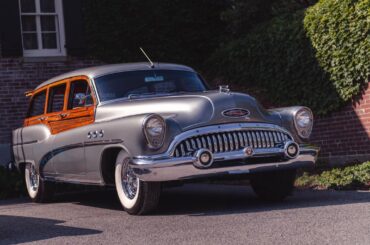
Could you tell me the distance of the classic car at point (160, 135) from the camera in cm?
711

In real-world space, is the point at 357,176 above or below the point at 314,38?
below

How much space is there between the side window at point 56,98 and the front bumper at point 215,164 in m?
2.47

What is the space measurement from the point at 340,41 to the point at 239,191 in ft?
11.4

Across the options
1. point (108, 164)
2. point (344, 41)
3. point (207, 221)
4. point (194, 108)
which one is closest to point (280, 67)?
point (344, 41)

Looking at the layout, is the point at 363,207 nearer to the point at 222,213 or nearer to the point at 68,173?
the point at 222,213

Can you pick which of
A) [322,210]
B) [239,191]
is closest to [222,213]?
[322,210]

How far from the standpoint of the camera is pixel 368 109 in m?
11.6

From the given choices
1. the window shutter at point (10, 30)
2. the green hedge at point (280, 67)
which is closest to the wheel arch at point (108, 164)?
the green hedge at point (280, 67)

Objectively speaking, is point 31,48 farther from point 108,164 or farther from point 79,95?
point 108,164

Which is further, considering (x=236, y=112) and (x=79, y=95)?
(x=79, y=95)

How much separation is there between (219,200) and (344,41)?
4.25m

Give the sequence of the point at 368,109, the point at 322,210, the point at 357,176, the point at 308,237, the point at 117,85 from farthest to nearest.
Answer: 1. the point at 368,109
2. the point at 357,176
3. the point at 117,85
4. the point at 322,210
5. the point at 308,237

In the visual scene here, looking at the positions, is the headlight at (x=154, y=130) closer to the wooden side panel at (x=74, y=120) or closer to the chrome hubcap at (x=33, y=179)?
the wooden side panel at (x=74, y=120)

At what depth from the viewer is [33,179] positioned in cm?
1013
